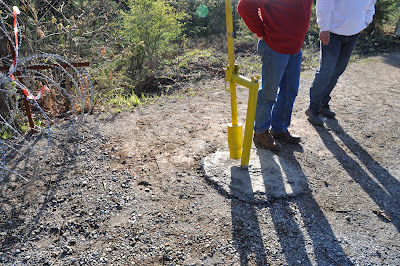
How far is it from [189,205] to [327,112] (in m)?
2.59

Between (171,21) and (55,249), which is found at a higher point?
(171,21)

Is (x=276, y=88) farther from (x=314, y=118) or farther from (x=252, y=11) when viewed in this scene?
(x=314, y=118)

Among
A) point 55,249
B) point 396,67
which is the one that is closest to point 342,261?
point 55,249

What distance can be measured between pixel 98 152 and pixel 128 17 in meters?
4.82

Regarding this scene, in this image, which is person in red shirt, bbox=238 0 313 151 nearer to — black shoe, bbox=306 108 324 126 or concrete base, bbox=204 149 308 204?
concrete base, bbox=204 149 308 204

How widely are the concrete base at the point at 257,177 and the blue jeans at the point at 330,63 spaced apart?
1.14 m

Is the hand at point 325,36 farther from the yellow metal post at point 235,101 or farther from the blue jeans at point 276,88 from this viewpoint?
the yellow metal post at point 235,101

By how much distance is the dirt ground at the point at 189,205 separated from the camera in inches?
89.5

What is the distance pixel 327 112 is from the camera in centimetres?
433

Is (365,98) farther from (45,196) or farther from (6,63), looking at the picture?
(6,63)

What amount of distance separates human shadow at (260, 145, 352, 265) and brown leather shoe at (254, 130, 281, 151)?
1.46 feet

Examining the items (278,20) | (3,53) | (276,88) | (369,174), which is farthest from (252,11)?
(3,53)

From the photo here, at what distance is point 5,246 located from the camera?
2.32 metres

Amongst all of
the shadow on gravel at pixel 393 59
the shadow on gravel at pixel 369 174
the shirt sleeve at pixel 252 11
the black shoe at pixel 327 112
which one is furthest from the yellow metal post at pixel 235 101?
the shadow on gravel at pixel 393 59
